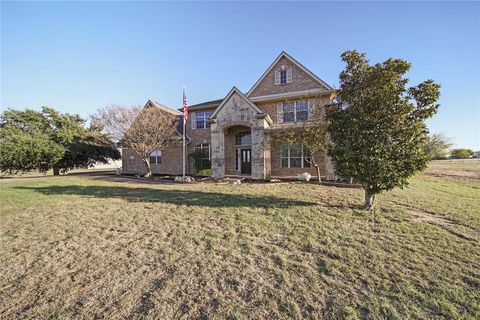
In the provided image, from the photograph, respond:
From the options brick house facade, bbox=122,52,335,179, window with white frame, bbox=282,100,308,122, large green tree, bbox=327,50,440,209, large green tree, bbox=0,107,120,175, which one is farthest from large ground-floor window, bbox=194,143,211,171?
large green tree, bbox=327,50,440,209

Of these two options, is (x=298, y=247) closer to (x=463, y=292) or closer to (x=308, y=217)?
(x=308, y=217)

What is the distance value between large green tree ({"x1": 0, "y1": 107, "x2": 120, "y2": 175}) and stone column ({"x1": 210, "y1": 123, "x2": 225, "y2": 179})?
10.5 meters

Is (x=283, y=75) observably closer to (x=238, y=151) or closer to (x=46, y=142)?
(x=238, y=151)

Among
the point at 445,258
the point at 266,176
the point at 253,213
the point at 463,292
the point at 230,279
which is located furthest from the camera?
the point at 266,176

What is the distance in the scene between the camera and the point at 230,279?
3797mm

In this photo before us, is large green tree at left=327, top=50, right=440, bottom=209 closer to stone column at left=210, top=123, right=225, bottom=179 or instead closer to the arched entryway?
stone column at left=210, top=123, right=225, bottom=179

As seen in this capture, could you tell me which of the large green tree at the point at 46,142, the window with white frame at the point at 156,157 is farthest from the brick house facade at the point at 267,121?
the large green tree at the point at 46,142

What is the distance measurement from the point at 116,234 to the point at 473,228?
10.1 metres

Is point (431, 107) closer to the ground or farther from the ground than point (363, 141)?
farther from the ground

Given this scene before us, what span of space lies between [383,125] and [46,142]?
98.3 ft

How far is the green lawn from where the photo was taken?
3.19 m

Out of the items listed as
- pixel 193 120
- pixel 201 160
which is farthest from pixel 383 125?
pixel 193 120

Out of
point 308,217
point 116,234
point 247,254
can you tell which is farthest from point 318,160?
point 116,234

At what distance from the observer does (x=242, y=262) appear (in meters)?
4.32
